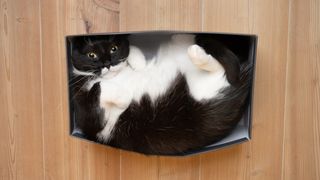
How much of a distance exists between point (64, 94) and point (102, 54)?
Answer: 282mm

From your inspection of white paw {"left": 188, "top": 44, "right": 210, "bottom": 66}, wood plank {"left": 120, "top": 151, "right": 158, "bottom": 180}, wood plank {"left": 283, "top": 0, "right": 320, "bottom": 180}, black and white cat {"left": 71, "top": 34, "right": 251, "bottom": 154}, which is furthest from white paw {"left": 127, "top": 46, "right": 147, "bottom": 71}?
wood plank {"left": 283, "top": 0, "right": 320, "bottom": 180}

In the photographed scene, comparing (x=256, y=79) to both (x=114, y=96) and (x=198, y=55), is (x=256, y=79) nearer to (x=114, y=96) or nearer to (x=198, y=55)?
(x=198, y=55)

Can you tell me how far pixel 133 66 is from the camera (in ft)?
1.86

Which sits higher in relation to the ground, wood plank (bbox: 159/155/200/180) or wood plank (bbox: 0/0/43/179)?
wood plank (bbox: 0/0/43/179)

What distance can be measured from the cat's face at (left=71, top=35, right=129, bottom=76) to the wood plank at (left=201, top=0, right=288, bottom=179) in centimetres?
24

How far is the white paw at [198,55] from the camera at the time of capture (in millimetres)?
498

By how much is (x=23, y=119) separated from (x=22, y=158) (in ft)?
0.44

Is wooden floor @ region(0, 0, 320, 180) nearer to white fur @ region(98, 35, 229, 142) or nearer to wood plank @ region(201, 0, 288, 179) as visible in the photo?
wood plank @ region(201, 0, 288, 179)

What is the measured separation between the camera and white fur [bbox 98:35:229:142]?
20.9 inches

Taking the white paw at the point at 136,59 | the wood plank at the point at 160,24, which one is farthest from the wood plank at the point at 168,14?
the white paw at the point at 136,59

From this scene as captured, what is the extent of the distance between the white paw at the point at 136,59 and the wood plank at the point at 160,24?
0.40 feet

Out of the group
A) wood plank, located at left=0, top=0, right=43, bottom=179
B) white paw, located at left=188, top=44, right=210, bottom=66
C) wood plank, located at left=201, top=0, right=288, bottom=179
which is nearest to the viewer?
white paw, located at left=188, top=44, right=210, bottom=66

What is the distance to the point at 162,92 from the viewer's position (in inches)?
20.7

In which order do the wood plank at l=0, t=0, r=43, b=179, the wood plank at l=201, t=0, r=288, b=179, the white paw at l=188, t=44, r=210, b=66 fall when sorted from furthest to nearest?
the wood plank at l=0, t=0, r=43, b=179
the wood plank at l=201, t=0, r=288, b=179
the white paw at l=188, t=44, r=210, b=66
